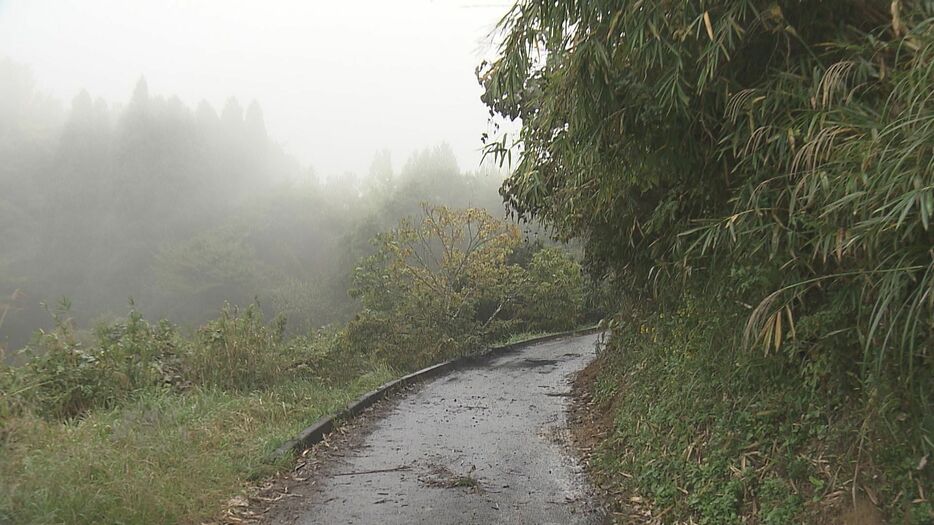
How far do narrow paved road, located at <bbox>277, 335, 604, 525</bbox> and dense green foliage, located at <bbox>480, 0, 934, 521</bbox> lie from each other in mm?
1572

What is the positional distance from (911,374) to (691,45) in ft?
6.20

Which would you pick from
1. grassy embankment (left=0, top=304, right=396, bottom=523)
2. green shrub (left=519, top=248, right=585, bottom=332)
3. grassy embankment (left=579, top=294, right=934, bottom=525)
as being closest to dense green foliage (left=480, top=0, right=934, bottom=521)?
grassy embankment (left=579, top=294, right=934, bottom=525)

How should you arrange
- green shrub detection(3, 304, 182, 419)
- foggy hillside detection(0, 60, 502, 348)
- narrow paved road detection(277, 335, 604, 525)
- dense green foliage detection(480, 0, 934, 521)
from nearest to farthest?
dense green foliage detection(480, 0, 934, 521) → narrow paved road detection(277, 335, 604, 525) → green shrub detection(3, 304, 182, 419) → foggy hillside detection(0, 60, 502, 348)

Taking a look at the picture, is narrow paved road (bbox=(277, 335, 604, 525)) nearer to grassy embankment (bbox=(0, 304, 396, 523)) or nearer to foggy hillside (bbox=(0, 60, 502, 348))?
grassy embankment (bbox=(0, 304, 396, 523))

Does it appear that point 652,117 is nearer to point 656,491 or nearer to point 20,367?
point 656,491

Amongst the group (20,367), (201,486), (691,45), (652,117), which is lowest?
(201,486)

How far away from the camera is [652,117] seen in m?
3.86

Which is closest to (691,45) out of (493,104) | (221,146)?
(493,104)

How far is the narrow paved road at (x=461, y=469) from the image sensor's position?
15.6ft

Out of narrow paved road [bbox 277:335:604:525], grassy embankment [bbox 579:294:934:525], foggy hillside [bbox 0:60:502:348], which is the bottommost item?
narrow paved road [bbox 277:335:604:525]

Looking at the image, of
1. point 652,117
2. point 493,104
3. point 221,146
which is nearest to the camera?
point 652,117

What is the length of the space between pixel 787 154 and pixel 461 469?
12.3 ft

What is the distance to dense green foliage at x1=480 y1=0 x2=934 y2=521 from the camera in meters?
2.56

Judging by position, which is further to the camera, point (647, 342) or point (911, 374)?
point (647, 342)
